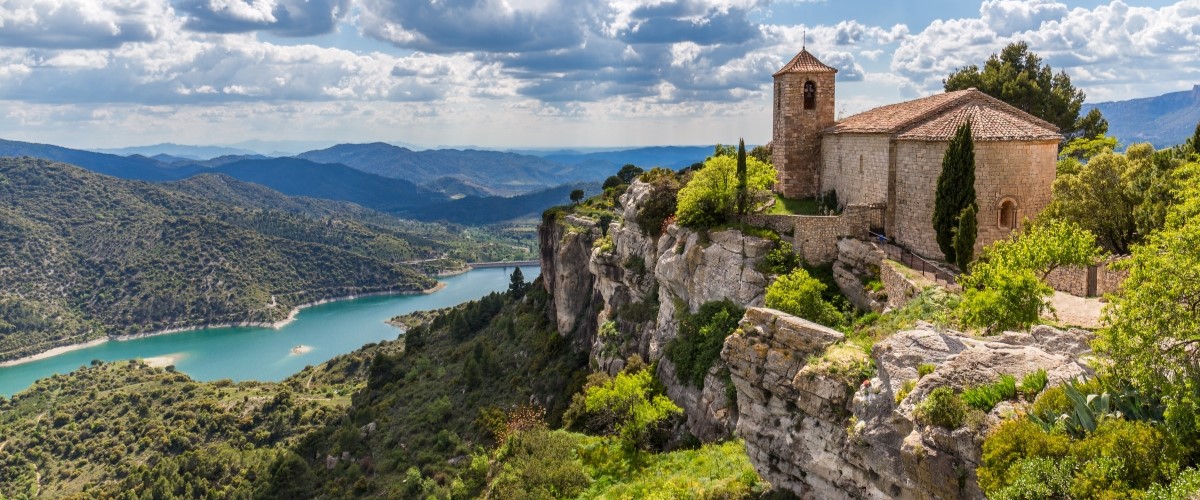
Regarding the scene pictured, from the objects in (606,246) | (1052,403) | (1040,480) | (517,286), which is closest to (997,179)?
(1052,403)

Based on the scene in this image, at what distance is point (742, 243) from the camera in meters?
33.0

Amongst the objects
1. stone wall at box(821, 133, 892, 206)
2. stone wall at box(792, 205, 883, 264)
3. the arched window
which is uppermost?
stone wall at box(821, 133, 892, 206)

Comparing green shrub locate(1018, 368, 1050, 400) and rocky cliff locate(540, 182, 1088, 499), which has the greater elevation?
green shrub locate(1018, 368, 1050, 400)

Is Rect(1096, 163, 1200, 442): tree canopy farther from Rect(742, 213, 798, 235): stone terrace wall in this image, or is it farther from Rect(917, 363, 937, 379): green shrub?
Rect(742, 213, 798, 235): stone terrace wall

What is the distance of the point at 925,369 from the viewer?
1573 centimetres

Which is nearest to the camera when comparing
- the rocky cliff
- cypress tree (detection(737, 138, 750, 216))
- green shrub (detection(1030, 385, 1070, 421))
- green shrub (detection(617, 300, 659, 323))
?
green shrub (detection(1030, 385, 1070, 421))

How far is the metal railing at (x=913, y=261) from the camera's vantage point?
25172 millimetres

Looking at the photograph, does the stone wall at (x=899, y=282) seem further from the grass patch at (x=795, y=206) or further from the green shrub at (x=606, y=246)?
the green shrub at (x=606, y=246)

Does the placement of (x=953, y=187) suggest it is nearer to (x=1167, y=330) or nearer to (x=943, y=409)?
(x=943, y=409)

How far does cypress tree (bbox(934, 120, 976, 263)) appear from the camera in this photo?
89.4 ft

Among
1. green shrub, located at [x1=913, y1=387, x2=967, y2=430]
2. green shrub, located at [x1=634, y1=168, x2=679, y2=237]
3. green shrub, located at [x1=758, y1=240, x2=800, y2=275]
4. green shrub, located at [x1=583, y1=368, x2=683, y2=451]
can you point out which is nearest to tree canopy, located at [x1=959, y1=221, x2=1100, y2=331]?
green shrub, located at [x1=913, y1=387, x2=967, y2=430]

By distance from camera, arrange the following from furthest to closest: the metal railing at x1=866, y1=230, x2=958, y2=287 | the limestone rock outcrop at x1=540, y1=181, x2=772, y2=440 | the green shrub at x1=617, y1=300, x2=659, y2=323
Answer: the green shrub at x1=617, y1=300, x2=659, y2=323, the limestone rock outcrop at x1=540, y1=181, x2=772, y2=440, the metal railing at x1=866, y1=230, x2=958, y2=287

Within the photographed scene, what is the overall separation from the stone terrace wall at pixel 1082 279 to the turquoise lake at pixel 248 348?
138 meters

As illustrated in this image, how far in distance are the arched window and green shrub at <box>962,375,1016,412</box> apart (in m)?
17.1
